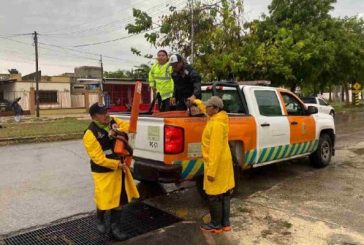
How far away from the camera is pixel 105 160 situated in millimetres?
4172

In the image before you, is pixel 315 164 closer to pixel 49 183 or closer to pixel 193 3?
pixel 49 183

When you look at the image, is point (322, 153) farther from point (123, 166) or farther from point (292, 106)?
point (123, 166)

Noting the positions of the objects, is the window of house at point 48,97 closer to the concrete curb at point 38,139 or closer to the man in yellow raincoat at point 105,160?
the concrete curb at point 38,139

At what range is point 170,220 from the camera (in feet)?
17.2

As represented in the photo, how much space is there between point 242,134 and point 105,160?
2.63 m

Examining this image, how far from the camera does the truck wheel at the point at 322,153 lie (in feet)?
26.8

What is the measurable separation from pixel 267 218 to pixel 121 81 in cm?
2494

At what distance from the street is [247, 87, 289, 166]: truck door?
571mm

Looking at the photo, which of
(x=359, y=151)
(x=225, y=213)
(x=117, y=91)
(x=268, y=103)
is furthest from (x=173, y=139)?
(x=117, y=91)

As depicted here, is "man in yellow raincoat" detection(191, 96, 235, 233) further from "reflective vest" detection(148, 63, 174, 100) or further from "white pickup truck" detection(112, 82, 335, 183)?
"reflective vest" detection(148, 63, 174, 100)

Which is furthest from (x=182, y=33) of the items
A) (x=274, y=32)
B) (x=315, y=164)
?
(x=315, y=164)

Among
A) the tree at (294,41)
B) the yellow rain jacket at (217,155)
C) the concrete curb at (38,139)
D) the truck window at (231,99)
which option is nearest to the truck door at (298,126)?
the truck window at (231,99)

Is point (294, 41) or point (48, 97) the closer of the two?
point (294, 41)

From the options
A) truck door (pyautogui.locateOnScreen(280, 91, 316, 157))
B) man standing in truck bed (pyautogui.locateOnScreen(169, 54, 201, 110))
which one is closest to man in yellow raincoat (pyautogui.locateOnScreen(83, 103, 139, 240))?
man standing in truck bed (pyautogui.locateOnScreen(169, 54, 201, 110))
